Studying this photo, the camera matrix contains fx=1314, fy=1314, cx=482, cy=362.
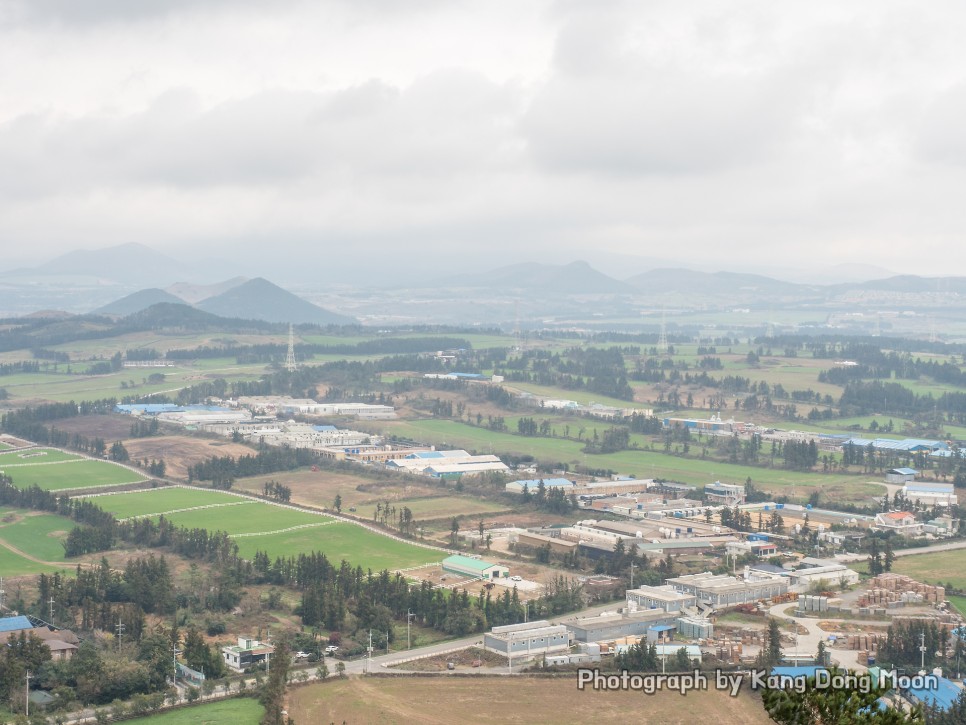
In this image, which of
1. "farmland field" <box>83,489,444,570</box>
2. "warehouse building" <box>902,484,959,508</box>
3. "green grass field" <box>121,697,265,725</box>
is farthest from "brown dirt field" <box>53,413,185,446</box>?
"green grass field" <box>121,697,265,725</box>

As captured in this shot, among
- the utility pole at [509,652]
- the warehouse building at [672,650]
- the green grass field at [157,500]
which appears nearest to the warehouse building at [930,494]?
the warehouse building at [672,650]

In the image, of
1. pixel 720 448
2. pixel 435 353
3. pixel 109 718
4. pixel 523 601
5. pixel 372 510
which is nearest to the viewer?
pixel 109 718

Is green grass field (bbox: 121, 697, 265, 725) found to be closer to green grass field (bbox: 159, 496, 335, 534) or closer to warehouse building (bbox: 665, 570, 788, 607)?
warehouse building (bbox: 665, 570, 788, 607)

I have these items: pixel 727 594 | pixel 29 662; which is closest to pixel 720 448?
pixel 727 594

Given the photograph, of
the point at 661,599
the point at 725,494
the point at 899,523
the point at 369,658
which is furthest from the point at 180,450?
the point at 369,658

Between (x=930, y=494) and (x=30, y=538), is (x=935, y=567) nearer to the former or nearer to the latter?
(x=930, y=494)

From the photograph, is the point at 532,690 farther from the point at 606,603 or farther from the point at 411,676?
the point at 606,603
